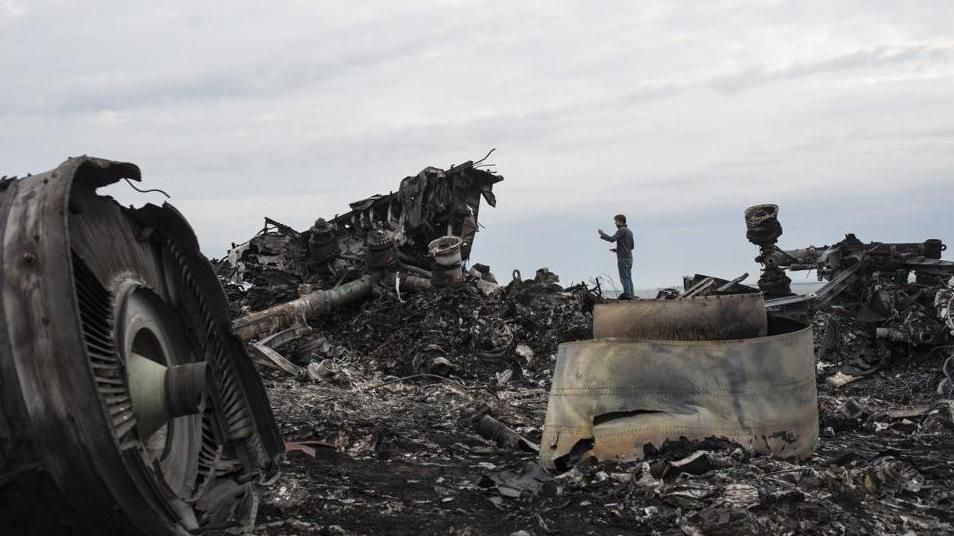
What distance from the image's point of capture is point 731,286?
709cm

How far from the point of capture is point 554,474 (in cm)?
529

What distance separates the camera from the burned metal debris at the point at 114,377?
8.54ft

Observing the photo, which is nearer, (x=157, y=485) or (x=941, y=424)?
(x=157, y=485)

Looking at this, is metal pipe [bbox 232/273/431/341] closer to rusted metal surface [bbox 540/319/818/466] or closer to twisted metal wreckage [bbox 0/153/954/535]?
twisted metal wreckage [bbox 0/153/954/535]

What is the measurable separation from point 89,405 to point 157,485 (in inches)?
16.1

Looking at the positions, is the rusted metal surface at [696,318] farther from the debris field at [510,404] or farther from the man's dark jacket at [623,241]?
the man's dark jacket at [623,241]

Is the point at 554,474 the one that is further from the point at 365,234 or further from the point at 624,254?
the point at 365,234

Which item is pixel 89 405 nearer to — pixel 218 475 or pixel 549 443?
pixel 218 475

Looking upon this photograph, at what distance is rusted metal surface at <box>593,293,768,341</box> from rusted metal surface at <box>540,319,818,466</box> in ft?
1.10

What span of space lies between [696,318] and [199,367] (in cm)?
334

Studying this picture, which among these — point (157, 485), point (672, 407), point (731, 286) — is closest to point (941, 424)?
point (731, 286)

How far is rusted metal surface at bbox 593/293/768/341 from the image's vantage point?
5.61 meters

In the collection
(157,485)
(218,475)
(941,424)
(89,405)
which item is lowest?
(941,424)

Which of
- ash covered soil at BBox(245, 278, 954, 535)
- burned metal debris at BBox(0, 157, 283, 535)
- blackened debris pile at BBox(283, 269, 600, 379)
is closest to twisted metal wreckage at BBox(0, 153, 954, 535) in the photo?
burned metal debris at BBox(0, 157, 283, 535)
